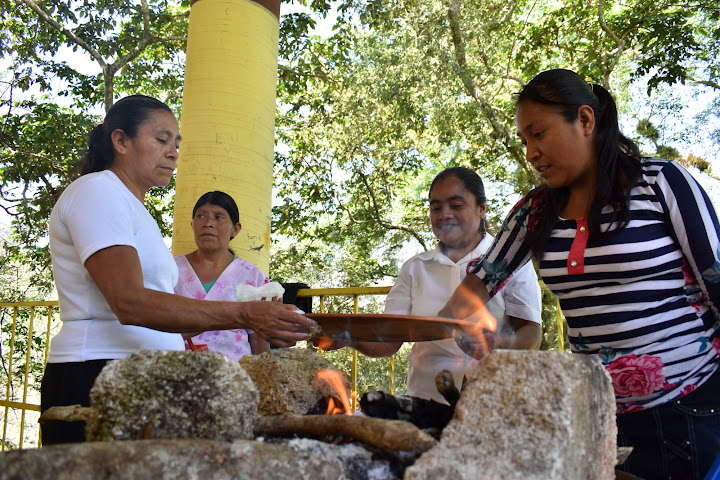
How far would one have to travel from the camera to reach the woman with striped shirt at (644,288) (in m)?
1.58

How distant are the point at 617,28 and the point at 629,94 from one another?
3.47m

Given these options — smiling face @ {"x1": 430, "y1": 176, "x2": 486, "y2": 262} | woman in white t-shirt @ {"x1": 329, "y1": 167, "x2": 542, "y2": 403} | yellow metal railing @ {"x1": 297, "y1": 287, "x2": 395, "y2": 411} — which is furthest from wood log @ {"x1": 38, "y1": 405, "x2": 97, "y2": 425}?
yellow metal railing @ {"x1": 297, "y1": 287, "x2": 395, "y2": 411}

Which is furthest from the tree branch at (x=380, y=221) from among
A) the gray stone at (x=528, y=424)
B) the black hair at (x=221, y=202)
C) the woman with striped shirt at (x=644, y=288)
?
the gray stone at (x=528, y=424)

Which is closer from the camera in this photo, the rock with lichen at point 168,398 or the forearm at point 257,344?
the rock with lichen at point 168,398

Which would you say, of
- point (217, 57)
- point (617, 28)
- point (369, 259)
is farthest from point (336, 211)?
point (217, 57)

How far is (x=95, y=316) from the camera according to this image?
173 cm

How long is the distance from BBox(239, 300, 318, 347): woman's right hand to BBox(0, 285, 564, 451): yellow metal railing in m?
1.98

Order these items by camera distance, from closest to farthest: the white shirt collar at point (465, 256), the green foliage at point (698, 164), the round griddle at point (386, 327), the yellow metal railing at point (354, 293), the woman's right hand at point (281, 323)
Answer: the round griddle at point (386, 327) < the woman's right hand at point (281, 323) < the white shirt collar at point (465, 256) < the yellow metal railing at point (354, 293) < the green foliage at point (698, 164)

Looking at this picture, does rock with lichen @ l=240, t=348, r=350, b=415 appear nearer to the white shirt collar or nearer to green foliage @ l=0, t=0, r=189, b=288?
the white shirt collar

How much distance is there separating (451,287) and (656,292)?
1.40m

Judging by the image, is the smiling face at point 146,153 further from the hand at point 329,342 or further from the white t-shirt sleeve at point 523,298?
the white t-shirt sleeve at point 523,298

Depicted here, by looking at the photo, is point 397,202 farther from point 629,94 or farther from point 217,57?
point 217,57

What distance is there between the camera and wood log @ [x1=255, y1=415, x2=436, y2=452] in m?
1.19

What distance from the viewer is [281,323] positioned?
1661 mm
